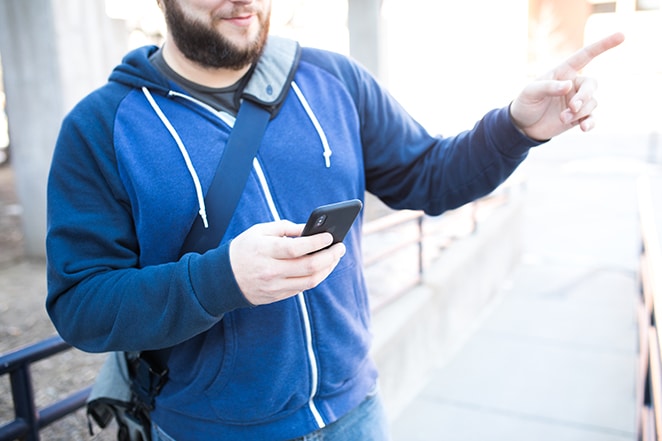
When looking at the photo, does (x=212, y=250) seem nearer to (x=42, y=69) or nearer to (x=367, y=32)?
(x=42, y=69)

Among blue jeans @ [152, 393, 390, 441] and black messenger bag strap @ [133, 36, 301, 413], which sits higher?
black messenger bag strap @ [133, 36, 301, 413]

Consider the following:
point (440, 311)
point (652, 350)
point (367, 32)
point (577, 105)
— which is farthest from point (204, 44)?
point (367, 32)

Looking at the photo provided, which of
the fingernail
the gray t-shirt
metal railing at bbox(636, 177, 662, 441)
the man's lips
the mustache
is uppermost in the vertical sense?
the mustache

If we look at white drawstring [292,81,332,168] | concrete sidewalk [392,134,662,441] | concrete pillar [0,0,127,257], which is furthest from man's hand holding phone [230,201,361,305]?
concrete pillar [0,0,127,257]

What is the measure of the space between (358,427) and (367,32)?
8.95 meters

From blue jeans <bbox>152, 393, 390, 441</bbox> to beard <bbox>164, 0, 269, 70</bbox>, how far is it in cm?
95

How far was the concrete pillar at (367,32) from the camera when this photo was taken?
998 centimetres

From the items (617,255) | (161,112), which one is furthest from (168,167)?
(617,255)

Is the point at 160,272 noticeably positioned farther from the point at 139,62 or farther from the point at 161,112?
the point at 139,62

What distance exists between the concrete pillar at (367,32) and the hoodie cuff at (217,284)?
8963 millimetres

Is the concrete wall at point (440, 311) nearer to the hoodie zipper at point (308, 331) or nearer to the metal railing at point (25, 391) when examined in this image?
the metal railing at point (25, 391)

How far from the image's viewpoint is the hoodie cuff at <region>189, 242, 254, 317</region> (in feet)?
4.29

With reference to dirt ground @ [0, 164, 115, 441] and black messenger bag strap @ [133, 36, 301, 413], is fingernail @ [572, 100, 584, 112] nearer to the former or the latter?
black messenger bag strap @ [133, 36, 301, 413]

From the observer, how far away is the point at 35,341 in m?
4.64
